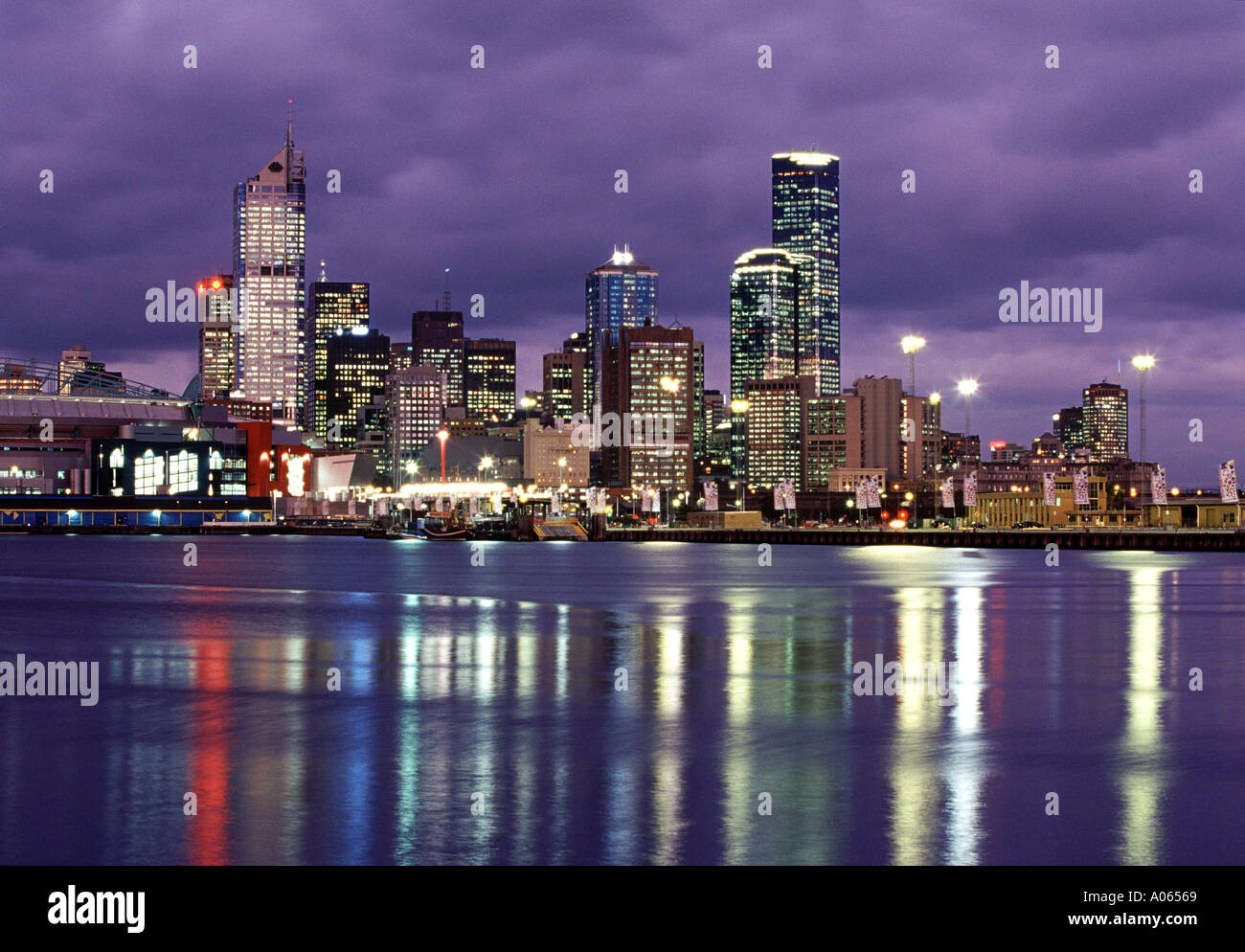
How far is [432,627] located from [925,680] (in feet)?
73.6

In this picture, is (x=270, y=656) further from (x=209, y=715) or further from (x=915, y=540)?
(x=915, y=540)

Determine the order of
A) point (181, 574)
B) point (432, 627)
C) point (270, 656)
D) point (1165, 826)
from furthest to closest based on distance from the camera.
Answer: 1. point (181, 574)
2. point (432, 627)
3. point (270, 656)
4. point (1165, 826)

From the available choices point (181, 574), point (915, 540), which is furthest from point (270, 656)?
point (915, 540)
